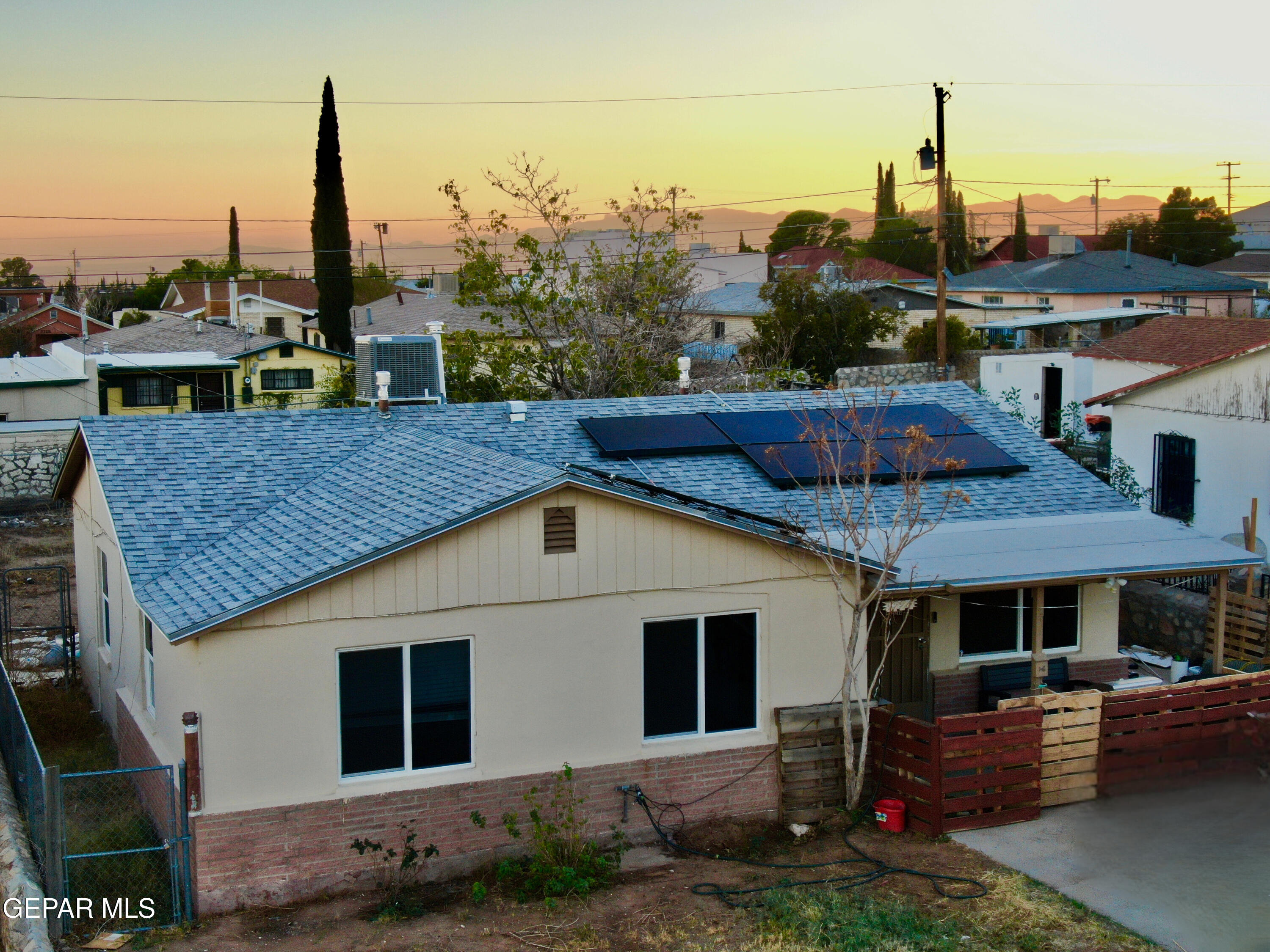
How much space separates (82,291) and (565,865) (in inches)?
4505

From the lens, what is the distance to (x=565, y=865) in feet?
37.0

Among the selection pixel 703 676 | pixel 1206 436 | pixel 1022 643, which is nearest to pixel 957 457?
pixel 1022 643

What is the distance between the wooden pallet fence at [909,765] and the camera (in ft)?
40.2

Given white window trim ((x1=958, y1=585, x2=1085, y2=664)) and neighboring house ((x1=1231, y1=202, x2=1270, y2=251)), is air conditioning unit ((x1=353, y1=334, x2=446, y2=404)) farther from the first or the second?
neighboring house ((x1=1231, y1=202, x2=1270, y2=251))

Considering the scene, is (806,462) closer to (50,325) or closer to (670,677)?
(670,677)

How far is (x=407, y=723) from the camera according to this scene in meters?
11.3

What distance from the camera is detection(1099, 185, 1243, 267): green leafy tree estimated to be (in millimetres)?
90688

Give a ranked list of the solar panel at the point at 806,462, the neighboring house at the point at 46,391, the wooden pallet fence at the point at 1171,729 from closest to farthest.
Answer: the wooden pallet fence at the point at 1171,729
the solar panel at the point at 806,462
the neighboring house at the point at 46,391

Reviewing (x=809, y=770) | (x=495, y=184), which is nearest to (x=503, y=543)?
(x=809, y=770)

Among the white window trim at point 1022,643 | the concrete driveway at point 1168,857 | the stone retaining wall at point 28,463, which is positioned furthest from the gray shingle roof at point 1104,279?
the concrete driveway at point 1168,857

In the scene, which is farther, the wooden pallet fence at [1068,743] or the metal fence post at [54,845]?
the wooden pallet fence at [1068,743]

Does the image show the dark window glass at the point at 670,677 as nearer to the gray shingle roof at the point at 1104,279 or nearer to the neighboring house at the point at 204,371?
the neighboring house at the point at 204,371

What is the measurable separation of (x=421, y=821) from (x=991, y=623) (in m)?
7.46

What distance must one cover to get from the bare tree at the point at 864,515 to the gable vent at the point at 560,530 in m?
2.38
